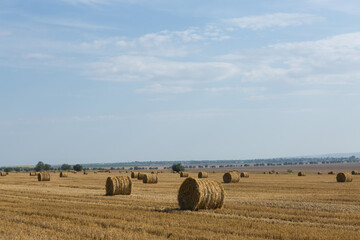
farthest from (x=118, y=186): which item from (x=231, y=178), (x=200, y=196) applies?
(x=231, y=178)

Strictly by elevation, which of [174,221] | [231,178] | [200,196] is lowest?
[174,221]

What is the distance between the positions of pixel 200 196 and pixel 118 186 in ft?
30.6

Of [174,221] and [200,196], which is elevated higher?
[200,196]

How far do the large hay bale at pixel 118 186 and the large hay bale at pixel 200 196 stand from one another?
26.9 feet

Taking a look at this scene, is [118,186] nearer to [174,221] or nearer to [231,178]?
[174,221]

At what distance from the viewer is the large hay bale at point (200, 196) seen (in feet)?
59.3

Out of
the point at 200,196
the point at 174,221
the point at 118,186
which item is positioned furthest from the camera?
the point at 118,186

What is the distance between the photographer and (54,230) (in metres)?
13.5

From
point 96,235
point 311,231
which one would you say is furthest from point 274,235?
point 96,235

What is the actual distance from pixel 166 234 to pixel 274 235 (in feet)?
9.20

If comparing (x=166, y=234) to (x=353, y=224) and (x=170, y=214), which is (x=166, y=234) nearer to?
(x=170, y=214)

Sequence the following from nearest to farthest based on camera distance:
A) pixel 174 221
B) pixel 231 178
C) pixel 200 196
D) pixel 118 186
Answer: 1. pixel 174 221
2. pixel 200 196
3. pixel 118 186
4. pixel 231 178

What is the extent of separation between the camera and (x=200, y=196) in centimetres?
1797

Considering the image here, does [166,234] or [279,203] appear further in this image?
[279,203]
